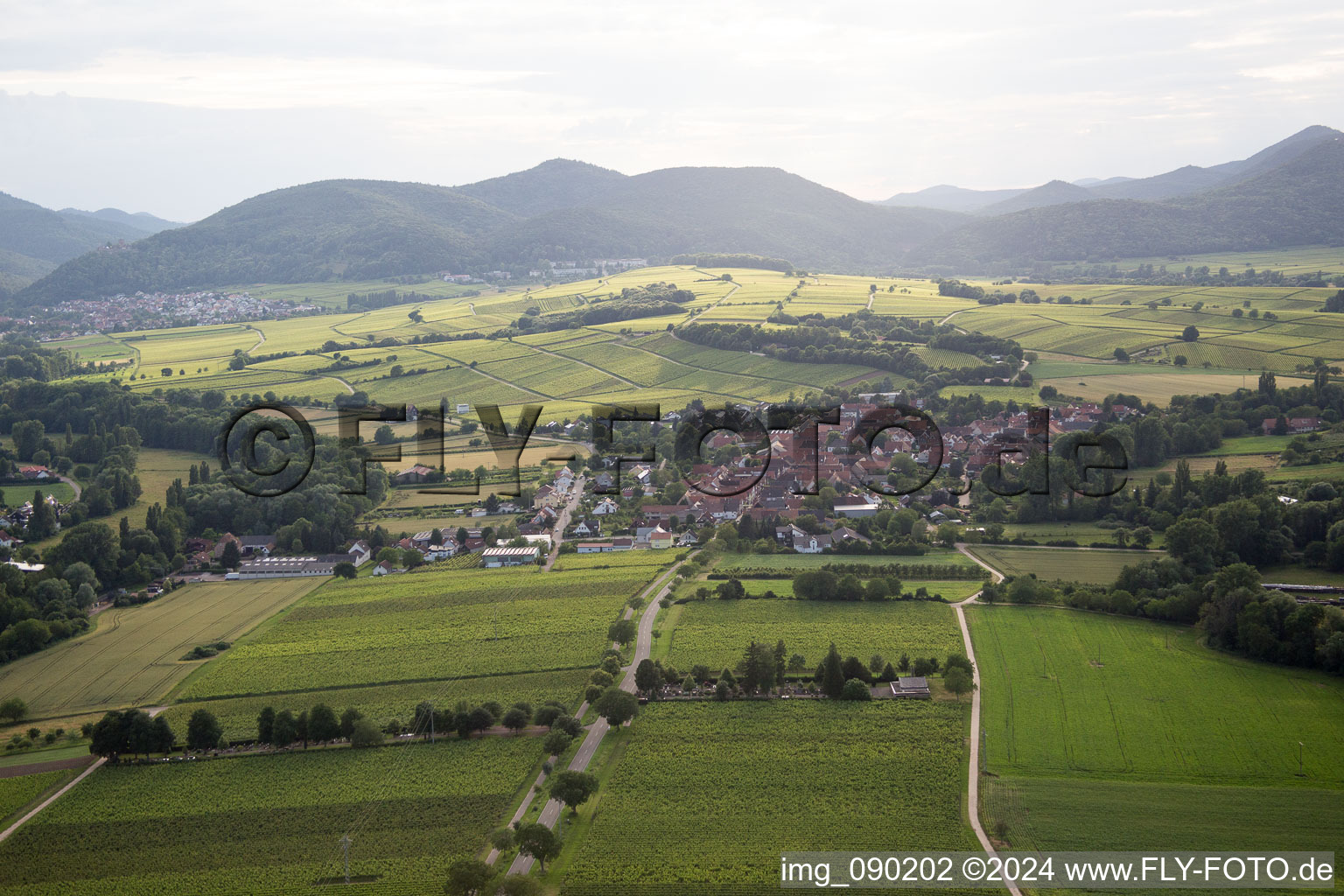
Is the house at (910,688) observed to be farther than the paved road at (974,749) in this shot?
Yes

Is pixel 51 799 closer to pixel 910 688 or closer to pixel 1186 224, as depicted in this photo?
pixel 910 688

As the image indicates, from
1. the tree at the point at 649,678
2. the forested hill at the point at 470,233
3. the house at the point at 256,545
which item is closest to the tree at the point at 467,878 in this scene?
the tree at the point at 649,678

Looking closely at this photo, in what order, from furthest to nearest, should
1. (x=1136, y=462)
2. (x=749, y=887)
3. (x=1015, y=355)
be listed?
(x=1015, y=355), (x=1136, y=462), (x=749, y=887)

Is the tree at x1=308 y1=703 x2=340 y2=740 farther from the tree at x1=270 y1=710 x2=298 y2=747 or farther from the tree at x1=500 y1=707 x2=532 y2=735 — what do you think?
the tree at x1=500 y1=707 x2=532 y2=735

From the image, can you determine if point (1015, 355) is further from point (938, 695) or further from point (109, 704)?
point (109, 704)

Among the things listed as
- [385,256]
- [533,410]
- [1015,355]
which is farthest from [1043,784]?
[385,256]

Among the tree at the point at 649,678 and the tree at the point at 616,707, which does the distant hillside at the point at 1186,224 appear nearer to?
the tree at the point at 649,678
